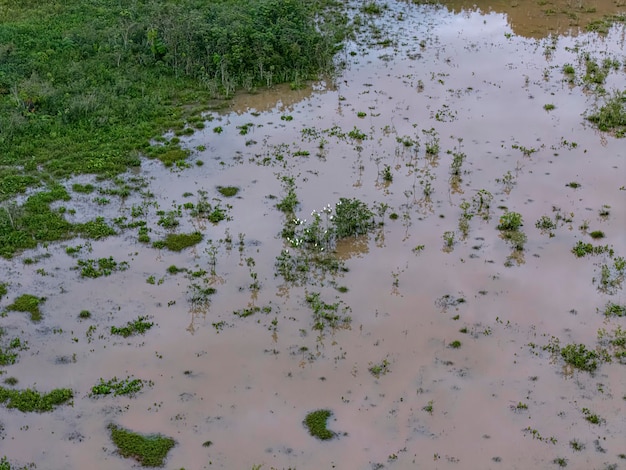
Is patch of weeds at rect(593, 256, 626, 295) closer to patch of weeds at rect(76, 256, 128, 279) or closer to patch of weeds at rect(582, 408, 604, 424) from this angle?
patch of weeds at rect(582, 408, 604, 424)

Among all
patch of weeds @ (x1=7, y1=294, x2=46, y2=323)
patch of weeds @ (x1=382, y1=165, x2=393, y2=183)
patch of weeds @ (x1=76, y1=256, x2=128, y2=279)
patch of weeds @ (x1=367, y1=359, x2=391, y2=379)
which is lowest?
patch of weeds @ (x1=367, y1=359, x2=391, y2=379)

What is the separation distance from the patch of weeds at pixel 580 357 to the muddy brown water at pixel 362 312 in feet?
0.60

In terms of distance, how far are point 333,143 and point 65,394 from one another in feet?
33.8

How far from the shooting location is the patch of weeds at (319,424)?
34.4 feet

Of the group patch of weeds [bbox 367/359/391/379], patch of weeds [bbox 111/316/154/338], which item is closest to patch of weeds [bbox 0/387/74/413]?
patch of weeds [bbox 111/316/154/338]

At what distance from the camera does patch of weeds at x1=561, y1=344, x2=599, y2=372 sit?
11680 millimetres

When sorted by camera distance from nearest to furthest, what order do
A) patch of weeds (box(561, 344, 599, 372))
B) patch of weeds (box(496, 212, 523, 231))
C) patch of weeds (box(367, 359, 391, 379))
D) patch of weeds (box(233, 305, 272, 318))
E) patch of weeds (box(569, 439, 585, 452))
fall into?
patch of weeds (box(569, 439, 585, 452))
patch of weeds (box(367, 359, 391, 379))
patch of weeds (box(561, 344, 599, 372))
patch of weeds (box(233, 305, 272, 318))
patch of weeds (box(496, 212, 523, 231))

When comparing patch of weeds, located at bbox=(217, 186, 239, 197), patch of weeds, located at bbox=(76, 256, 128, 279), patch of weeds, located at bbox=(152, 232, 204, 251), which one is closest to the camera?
patch of weeds, located at bbox=(76, 256, 128, 279)

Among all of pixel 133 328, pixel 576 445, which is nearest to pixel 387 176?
pixel 133 328

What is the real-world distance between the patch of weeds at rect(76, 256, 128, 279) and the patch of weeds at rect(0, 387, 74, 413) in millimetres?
3137

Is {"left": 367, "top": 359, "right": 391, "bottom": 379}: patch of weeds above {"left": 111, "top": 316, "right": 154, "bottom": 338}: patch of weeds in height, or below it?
below

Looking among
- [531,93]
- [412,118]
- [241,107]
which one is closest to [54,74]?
[241,107]

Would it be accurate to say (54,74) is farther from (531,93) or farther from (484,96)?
(531,93)

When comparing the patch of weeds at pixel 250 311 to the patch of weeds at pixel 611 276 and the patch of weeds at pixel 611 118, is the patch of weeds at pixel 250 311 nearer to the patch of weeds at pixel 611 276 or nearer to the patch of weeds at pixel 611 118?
the patch of weeds at pixel 611 276
